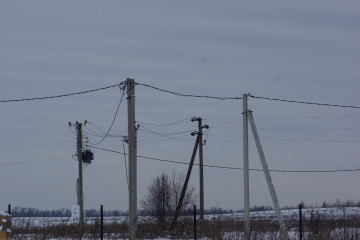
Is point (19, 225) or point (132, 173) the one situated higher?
point (132, 173)

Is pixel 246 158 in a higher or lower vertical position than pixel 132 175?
higher

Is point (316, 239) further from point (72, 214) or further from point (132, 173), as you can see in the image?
point (72, 214)

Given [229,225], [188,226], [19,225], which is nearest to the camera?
[229,225]

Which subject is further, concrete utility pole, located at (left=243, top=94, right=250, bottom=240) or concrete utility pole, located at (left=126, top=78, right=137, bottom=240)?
concrete utility pole, located at (left=243, top=94, right=250, bottom=240)

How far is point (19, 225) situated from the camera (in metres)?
27.0

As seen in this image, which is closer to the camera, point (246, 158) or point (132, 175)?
point (132, 175)

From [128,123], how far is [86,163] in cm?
2387

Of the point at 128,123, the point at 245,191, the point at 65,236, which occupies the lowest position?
the point at 65,236

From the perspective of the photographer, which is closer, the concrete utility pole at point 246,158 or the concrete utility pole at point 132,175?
the concrete utility pole at point 132,175

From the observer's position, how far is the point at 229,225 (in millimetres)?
25078

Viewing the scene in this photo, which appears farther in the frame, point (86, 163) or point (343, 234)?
point (86, 163)

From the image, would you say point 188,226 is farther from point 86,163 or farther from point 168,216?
point 86,163

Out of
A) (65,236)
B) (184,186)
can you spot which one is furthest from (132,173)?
(184,186)

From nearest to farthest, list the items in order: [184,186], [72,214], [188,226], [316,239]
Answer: [316,239] < [188,226] < [184,186] < [72,214]
